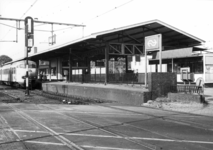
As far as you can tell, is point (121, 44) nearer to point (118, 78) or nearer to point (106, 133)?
point (118, 78)

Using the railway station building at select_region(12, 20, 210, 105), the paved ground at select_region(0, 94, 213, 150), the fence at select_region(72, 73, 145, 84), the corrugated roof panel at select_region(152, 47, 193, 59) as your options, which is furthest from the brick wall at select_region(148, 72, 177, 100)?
the corrugated roof panel at select_region(152, 47, 193, 59)

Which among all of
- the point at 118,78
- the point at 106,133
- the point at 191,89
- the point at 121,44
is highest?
the point at 121,44

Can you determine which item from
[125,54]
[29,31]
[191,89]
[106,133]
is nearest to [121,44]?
[125,54]

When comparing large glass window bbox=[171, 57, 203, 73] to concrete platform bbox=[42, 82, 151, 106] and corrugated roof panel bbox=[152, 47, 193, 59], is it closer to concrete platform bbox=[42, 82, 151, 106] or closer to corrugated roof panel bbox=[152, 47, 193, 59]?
corrugated roof panel bbox=[152, 47, 193, 59]

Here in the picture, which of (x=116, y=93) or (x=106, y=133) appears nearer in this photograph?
(x=106, y=133)

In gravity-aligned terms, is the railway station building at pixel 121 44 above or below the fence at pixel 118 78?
above

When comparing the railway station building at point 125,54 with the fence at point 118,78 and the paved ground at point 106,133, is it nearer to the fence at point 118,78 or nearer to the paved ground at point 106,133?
the fence at point 118,78

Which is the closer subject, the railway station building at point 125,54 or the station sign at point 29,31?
the railway station building at point 125,54

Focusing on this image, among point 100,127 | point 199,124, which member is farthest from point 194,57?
point 100,127

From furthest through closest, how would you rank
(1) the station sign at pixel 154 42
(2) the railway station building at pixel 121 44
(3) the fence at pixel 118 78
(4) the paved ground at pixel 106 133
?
(2) the railway station building at pixel 121 44 < (3) the fence at pixel 118 78 < (1) the station sign at pixel 154 42 < (4) the paved ground at pixel 106 133

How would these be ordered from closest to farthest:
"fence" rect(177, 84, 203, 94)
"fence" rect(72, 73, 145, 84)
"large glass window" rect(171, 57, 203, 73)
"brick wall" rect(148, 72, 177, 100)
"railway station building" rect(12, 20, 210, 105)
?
"fence" rect(177, 84, 203, 94) < "brick wall" rect(148, 72, 177, 100) < "railway station building" rect(12, 20, 210, 105) < "fence" rect(72, 73, 145, 84) < "large glass window" rect(171, 57, 203, 73)

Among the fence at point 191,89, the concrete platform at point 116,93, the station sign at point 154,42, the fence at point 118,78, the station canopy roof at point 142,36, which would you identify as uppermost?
the station canopy roof at point 142,36

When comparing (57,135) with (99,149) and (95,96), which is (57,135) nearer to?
(99,149)

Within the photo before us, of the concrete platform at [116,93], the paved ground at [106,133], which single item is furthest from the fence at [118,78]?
the paved ground at [106,133]
